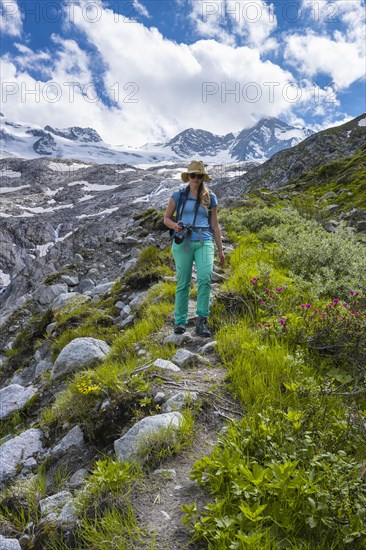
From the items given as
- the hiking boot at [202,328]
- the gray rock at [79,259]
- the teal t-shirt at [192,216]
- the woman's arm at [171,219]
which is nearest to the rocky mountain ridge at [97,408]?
the hiking boot at [202,328]

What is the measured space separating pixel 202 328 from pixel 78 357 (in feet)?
6.75

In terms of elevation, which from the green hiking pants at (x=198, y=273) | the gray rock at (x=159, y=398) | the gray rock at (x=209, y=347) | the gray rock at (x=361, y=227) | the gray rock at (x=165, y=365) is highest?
the gray rock at (x=361, y=227)

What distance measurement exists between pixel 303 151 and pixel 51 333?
129371mm

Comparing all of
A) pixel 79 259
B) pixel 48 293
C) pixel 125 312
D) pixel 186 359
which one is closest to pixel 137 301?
pixel 125 312

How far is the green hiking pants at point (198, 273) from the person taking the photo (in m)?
5.86

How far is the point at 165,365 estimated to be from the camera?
443 cm

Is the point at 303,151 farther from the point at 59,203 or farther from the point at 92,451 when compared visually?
the point at 92,451

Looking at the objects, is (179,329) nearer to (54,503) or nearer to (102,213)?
(54,503)

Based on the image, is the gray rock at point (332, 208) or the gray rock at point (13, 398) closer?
the gray rock at point (13, 398)

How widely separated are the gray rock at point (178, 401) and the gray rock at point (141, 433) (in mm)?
189

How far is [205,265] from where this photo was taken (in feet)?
19.2

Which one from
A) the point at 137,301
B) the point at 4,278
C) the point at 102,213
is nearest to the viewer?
the point at 137,301

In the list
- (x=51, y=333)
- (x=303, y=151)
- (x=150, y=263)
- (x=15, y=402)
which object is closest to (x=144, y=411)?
(x=15, y=402)

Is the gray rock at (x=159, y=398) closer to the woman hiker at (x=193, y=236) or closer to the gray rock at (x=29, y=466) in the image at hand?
the gray rock at (x=29, y=466)
